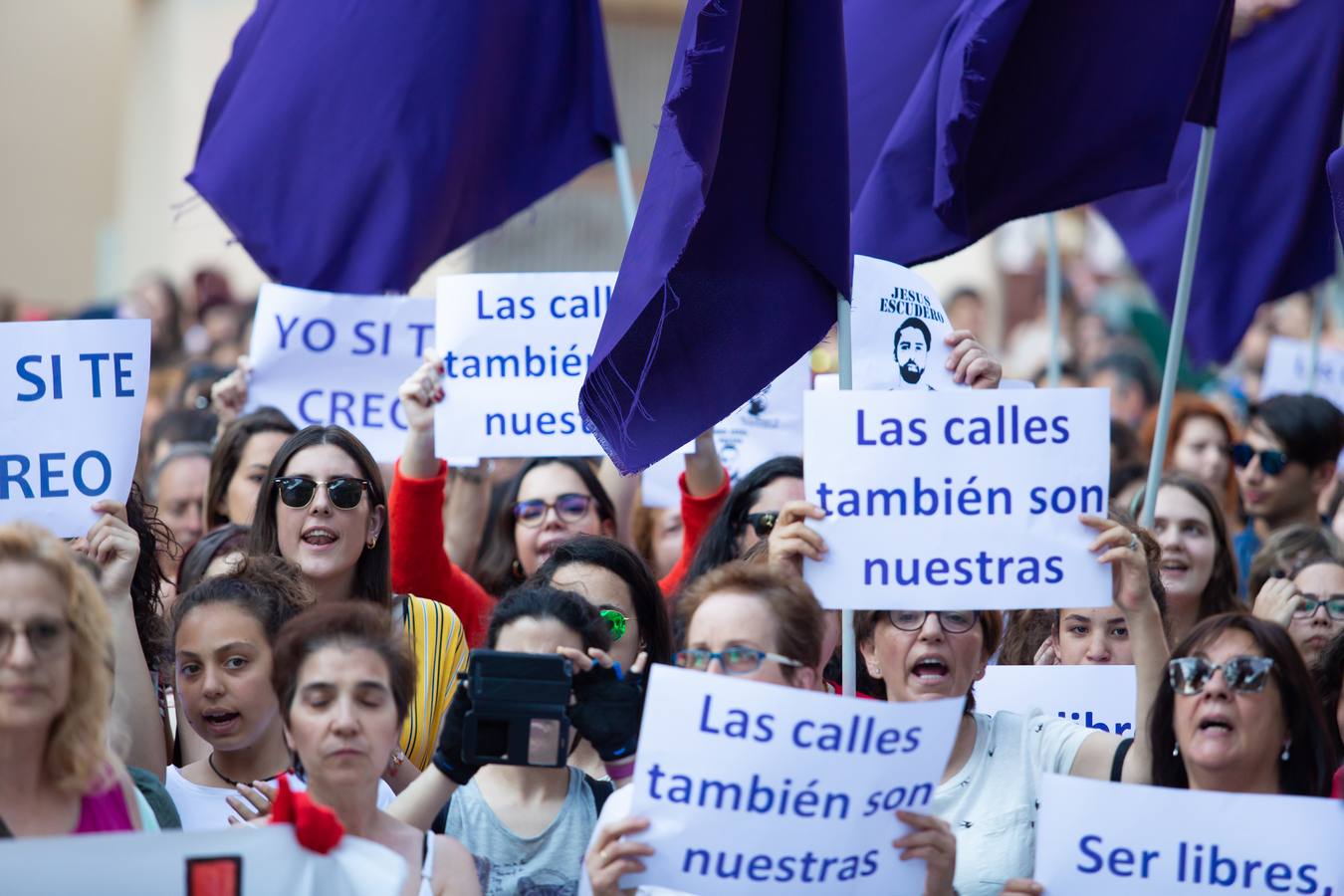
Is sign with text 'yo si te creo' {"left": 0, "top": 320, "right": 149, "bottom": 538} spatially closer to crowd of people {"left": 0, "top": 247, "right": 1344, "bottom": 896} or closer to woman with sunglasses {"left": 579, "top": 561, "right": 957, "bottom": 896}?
crowd of people {"left": 0, "top": 247, "right": 1344, "bottom": 896}

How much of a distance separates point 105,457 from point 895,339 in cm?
196

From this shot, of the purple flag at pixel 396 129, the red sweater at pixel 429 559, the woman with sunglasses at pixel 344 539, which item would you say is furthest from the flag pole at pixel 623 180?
the woman with sunglasses at pixel 344 539

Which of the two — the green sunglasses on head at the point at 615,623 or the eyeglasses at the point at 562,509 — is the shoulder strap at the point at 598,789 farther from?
the eyeglasses at the point at 562,509

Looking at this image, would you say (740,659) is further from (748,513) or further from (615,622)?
(748,513)

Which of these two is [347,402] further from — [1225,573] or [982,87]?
[1225,573]

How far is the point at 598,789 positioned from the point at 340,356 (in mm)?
2723

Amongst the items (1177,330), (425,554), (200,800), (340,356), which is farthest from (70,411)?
(1177,330)

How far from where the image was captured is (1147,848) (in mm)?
3885

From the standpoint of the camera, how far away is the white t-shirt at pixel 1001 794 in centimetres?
428

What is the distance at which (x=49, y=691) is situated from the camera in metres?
3.54

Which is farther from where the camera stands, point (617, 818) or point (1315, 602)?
point (1315, 602)

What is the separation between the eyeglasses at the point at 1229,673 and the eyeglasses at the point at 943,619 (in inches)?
25.9

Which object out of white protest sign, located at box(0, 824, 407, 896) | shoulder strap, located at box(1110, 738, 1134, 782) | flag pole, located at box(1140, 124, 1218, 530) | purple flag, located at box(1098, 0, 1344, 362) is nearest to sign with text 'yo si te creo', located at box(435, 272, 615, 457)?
flag pole, located at box(1140, 124, 1218, 530)

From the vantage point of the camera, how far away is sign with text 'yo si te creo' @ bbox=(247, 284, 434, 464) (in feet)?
22.1
